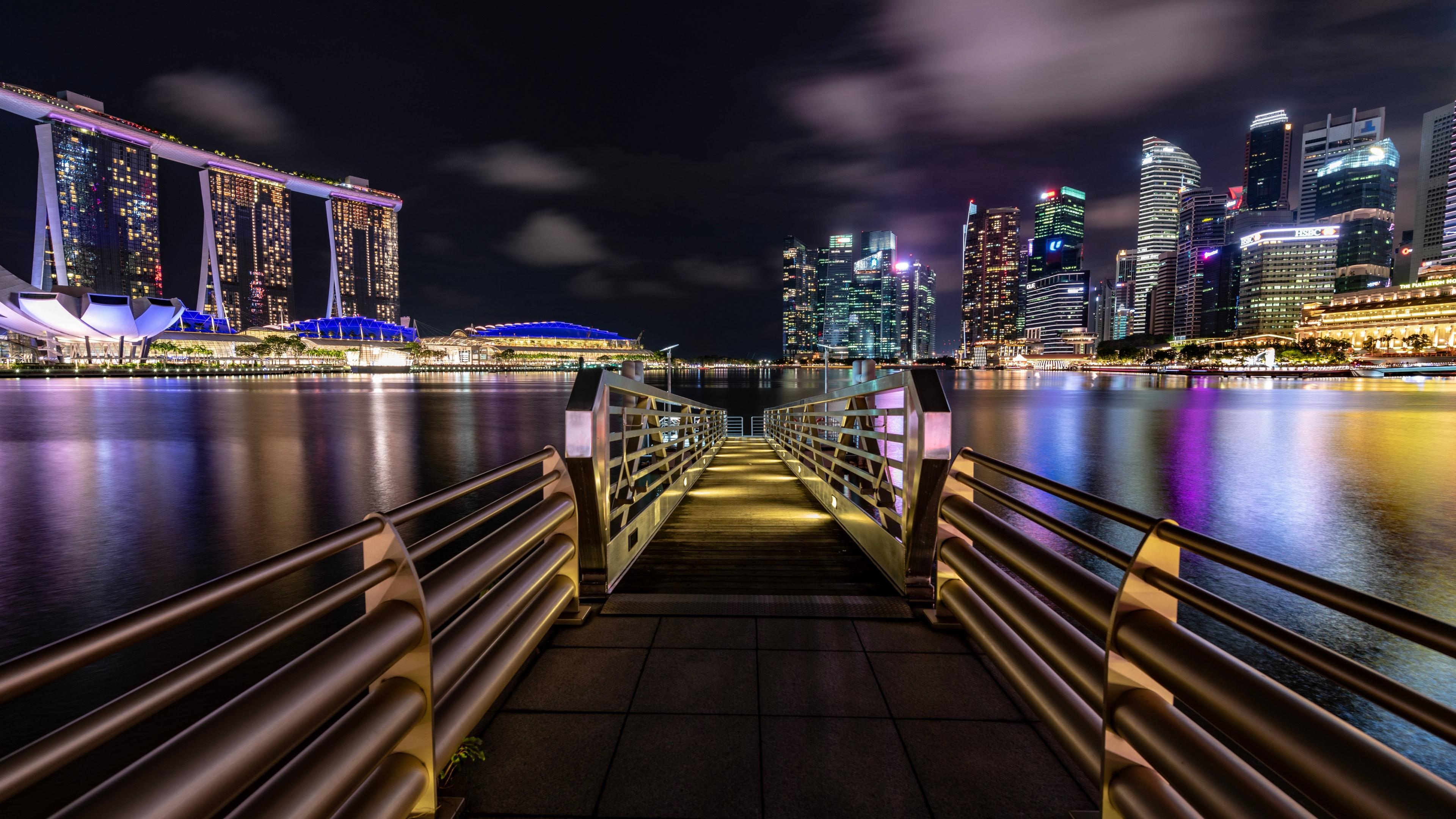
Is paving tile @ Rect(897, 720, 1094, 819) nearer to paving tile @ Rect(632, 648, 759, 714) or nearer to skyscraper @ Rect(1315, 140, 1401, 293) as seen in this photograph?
paving tile @ Rect(632, 648, 759, 714)

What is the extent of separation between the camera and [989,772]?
7.54 ft

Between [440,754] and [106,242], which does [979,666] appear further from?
[106,242]

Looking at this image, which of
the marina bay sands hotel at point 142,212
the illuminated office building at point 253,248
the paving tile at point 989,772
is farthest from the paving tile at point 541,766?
the illuminated office building at point 253,248

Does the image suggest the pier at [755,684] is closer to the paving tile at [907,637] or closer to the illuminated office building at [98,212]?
the paving tile at [907,637]

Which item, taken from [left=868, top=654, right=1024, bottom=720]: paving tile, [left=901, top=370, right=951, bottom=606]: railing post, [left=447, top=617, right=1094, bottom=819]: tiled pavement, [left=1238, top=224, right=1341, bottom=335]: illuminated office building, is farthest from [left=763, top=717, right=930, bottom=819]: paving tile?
[left=1238, top=224, right=1341, bottom=335]: illuminated office building

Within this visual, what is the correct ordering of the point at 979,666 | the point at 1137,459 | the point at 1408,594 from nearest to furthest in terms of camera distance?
the point at 979,666 < the point at 1408,594 < the point at 1137,459

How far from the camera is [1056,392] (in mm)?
70250

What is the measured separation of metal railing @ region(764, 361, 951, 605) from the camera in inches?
146

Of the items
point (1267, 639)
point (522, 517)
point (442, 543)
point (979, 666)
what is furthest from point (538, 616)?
point (1267, 639)

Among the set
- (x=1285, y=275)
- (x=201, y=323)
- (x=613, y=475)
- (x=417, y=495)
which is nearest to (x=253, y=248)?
(x=201, y=323)

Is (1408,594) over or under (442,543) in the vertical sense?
under

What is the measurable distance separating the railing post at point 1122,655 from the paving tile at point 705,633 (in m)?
1.86

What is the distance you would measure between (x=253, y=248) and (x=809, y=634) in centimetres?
22349

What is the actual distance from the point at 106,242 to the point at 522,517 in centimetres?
17919
